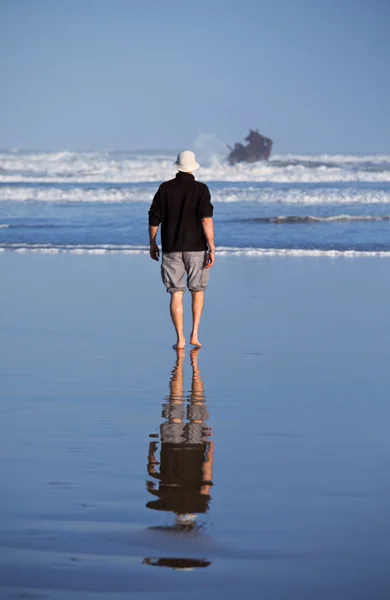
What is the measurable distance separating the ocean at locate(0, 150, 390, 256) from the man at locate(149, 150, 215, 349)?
701cm

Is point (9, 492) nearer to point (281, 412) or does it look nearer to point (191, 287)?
point (281, 412)

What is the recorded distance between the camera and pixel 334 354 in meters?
6.77

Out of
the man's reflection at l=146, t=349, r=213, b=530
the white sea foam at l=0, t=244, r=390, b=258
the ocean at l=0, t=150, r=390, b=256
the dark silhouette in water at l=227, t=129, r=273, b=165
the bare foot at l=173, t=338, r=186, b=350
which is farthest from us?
the dark silhouette in water at l=227, t=129, r=273, b=165

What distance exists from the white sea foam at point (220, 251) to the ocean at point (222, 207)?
0.6 inches

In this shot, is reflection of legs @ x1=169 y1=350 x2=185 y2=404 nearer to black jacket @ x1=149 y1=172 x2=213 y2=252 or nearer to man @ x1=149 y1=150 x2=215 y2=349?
man @ x1=149 y1=150 x2=215 y2=349

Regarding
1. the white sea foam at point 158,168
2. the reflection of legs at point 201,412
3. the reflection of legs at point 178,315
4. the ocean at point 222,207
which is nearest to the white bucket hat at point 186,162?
the reflection of legs at point 178,315

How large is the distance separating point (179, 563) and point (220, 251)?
40.3 ft

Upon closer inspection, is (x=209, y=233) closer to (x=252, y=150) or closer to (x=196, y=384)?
(x=196, y=384)

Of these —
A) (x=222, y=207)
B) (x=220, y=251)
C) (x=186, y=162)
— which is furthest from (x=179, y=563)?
(x=222, y=207)

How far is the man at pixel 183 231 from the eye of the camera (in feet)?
24.6

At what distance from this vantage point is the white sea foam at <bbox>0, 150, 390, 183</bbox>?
39.3 metres

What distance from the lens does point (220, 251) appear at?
15.1 m

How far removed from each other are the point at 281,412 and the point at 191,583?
2.24 meters

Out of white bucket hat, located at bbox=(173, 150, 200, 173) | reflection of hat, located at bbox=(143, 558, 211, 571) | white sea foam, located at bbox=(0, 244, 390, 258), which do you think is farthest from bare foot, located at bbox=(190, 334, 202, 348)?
white sea foam, located at bbox=(0, 244, 390, 258)
